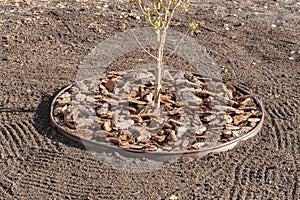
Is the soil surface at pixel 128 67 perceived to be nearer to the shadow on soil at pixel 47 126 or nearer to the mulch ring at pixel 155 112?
the shadow on soil at pixel 47 126

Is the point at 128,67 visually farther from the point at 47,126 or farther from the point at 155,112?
the point at 47,126

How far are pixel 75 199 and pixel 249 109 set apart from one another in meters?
1.99

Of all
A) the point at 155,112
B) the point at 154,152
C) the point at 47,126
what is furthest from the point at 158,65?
the point at 47,126

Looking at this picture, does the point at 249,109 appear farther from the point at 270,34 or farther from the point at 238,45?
the point at 270,34

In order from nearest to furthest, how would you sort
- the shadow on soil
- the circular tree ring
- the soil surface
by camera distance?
the soil surface
the circular tree ring
the shadow on soil

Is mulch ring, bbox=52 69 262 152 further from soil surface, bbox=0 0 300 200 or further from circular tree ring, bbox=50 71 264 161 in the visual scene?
soil surface, bbox=0 0 300 200

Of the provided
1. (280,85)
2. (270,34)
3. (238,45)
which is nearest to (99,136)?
(280,85)

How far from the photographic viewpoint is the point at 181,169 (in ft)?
14.9

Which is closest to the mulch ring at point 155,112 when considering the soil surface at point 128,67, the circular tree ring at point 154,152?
Answer: the circular tree ring at point 154,152

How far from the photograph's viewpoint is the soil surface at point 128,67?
438 cm

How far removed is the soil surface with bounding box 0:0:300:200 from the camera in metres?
4.38

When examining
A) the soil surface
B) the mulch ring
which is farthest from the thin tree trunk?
the soil surface

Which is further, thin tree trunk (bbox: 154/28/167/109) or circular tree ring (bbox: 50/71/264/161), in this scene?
thin tree trunk (bbox: 154/28/167/109)

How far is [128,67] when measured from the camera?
624 cm
